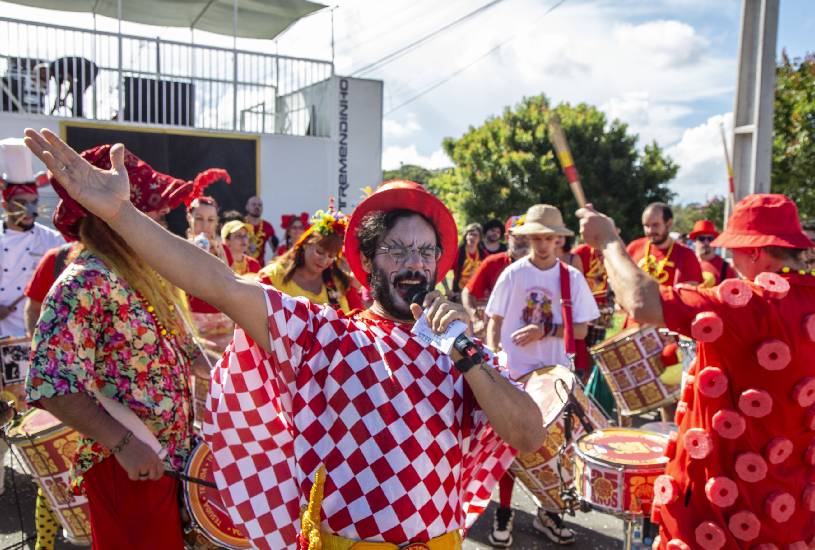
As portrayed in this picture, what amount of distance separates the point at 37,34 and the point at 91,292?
13108mm

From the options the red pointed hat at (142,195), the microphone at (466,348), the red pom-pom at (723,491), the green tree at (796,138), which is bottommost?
the red pom-pom at (723,491)

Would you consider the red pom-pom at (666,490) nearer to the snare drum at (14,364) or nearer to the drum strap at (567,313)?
the drum strap at (567,313)

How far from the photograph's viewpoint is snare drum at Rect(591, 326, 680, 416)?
5.56 metres

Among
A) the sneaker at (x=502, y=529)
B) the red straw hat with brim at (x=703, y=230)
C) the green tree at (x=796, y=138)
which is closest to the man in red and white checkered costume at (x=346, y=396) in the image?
the sneaker at (x=502, y=529)

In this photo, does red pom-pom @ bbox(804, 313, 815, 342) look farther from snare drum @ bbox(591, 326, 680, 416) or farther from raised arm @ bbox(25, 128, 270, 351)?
snare drum @ bbox(591, 326, 680, 416)

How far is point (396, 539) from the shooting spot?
1881mm

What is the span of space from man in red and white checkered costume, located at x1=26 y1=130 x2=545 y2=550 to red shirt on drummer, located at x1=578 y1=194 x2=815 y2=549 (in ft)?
3.63

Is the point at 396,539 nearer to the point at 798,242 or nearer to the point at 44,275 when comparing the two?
the point at 798,242

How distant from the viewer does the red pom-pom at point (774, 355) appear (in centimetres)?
271

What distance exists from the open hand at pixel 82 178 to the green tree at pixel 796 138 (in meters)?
13.4

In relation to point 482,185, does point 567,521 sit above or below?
below

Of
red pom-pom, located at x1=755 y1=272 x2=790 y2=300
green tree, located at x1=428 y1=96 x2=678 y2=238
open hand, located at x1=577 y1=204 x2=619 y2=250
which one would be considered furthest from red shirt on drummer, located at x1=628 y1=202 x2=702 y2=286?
green tree, located at x1=428 y1=96 x2=678 y2=238

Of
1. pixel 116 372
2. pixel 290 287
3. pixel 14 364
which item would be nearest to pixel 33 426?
pixel 116 372

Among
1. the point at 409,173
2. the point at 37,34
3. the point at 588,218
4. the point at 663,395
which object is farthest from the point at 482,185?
the point at 409,173
